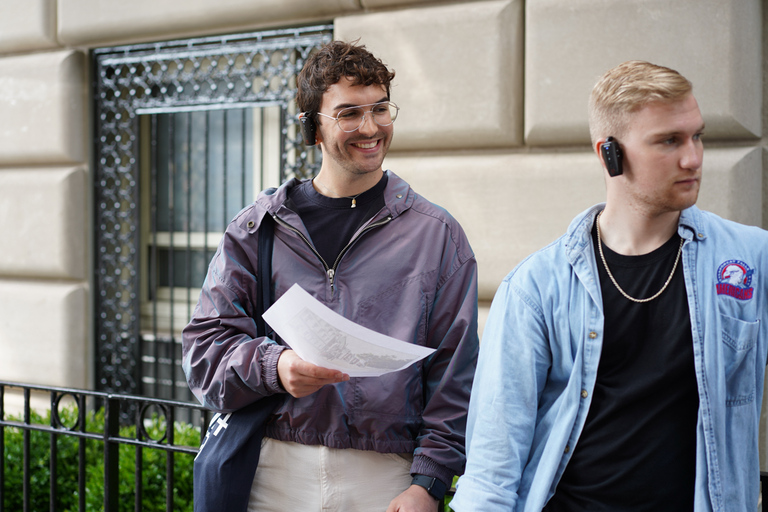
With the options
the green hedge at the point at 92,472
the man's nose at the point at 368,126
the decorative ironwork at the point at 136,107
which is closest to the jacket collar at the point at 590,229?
the man's nose at the point at 368,126

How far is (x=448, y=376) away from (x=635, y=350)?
0.53 meters

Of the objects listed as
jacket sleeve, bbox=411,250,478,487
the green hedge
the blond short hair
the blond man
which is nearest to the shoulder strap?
jacket sleeve, bbox=411,250,478,487

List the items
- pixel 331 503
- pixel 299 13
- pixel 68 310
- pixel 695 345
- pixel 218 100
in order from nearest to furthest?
pixel 695 345, pixel 331 503, pixel 299 13, pixel 218 100, pixel 68 310

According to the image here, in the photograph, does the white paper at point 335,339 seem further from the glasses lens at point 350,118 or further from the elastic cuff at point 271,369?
the glasses lens at point 350,118

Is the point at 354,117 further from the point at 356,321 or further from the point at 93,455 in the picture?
the point at 93,455

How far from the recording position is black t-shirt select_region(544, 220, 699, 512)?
172cm

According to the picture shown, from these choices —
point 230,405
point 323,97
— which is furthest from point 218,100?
point 230,405

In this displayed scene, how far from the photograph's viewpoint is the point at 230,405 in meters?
2.13

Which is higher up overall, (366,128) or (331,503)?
(366,128)

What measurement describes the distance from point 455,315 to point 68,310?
14.7 ft

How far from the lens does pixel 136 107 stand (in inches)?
222

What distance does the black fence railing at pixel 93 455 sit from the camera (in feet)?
11.1

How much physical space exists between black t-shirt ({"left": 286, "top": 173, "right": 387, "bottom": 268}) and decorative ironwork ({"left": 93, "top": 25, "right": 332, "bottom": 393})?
2.71 meters

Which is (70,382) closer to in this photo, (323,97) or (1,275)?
(1,275)
